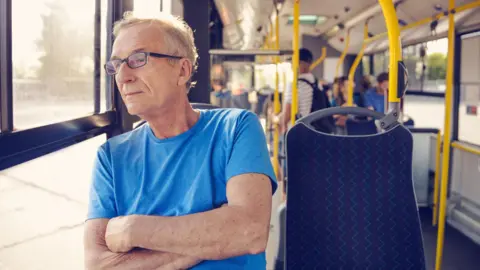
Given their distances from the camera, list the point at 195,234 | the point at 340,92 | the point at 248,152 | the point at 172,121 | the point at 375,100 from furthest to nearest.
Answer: the point at 340,92
the point at 375,100
the point at 172,121
the point at 248,152
the point at 195,234

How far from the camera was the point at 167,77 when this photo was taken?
4.48 feet

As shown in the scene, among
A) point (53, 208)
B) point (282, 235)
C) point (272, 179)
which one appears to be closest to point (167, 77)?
point (272, 179)

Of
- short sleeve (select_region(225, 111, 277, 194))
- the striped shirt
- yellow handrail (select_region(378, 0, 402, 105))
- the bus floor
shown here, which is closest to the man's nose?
short sleeve (select_region(225, 111, 277, 194))

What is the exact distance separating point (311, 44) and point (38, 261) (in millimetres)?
9533

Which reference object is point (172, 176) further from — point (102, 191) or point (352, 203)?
point (352, 203)

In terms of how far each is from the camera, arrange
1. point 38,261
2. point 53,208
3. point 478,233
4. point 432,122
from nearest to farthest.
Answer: point 38,261
point 53,208
point 478,233
point 432,122

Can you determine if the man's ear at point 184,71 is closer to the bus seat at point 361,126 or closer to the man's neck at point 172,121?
the man's neck at point 172,121

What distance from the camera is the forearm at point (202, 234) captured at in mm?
1158

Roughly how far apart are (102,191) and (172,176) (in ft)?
0.72

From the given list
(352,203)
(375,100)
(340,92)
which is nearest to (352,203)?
(352,203)

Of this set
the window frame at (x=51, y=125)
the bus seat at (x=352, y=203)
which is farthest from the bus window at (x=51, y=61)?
the bus seat at (x=352, y=203)

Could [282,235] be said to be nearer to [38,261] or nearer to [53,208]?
[38,261]

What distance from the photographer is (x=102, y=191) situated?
138 centimetres

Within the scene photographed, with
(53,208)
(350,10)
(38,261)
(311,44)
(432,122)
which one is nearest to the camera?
(38,261)
